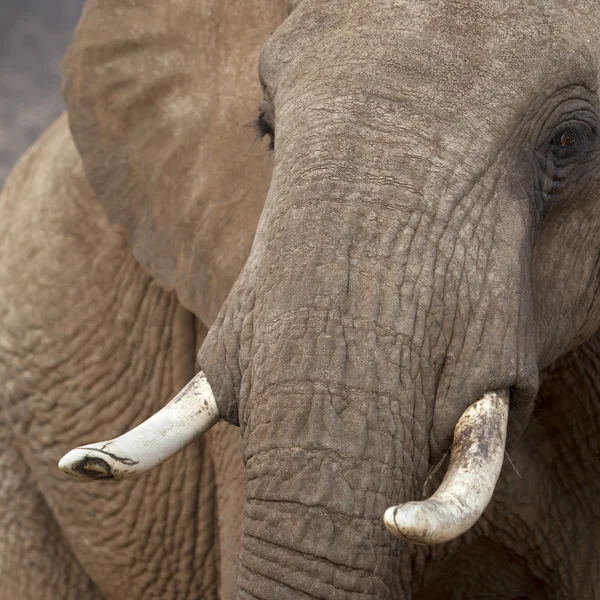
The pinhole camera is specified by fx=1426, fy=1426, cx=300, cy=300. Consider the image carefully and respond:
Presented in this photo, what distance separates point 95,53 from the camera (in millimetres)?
2990

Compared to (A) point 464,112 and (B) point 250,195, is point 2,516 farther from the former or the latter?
(A) point 464,112

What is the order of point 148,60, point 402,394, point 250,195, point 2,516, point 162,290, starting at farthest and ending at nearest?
point 2,516 → point 162,290 → point 148,60 → point 250,195 → point 402,394

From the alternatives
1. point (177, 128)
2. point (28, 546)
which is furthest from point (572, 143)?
point (28, 546)

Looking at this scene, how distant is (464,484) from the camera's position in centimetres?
182

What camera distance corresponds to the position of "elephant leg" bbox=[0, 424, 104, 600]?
3447mm

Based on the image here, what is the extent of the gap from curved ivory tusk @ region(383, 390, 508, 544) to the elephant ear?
911 mm

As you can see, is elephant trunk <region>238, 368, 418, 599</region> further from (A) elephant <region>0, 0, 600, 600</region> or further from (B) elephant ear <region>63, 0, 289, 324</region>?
(B) elephant ear <region>63, 0, 289, 324</region>

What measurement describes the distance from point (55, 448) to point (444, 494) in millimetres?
1746

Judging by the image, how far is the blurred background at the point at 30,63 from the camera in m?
8.76

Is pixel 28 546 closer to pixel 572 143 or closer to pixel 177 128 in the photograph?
pixel 177 128

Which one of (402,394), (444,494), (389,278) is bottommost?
(444,494)

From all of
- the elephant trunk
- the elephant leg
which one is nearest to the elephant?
the elephant trunk

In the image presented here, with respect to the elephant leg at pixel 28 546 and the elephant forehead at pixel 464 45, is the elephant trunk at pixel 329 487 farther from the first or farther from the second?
the elephant leg at pixel 28 546

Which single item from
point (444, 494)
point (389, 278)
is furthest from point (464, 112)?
point (444, 494)
